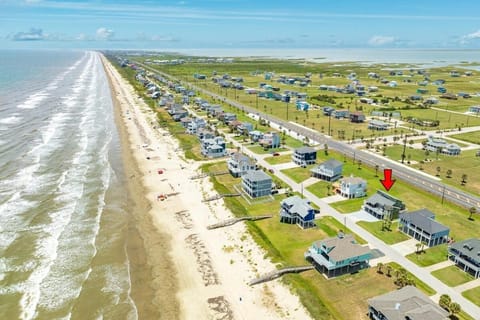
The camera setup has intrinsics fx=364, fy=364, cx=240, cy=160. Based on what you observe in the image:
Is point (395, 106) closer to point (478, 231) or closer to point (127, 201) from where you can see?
point (478, 231)

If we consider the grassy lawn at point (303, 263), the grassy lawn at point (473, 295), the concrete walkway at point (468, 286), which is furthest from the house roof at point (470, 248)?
the grassy lawn at point (303, 263)

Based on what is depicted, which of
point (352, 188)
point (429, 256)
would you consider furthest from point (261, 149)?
point (429, 256)

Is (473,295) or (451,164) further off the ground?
(451,164)

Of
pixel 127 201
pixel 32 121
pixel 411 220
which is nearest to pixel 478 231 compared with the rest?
pixel 411 220

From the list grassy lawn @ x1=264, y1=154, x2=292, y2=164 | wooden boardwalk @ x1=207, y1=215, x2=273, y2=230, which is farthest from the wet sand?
grassy lawn @ x1=264, y1=154, x2=292, y2=164

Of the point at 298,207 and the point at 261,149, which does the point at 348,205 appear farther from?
the point at 261,149

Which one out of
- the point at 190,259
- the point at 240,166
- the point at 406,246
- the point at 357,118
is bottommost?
the point at 190,259
